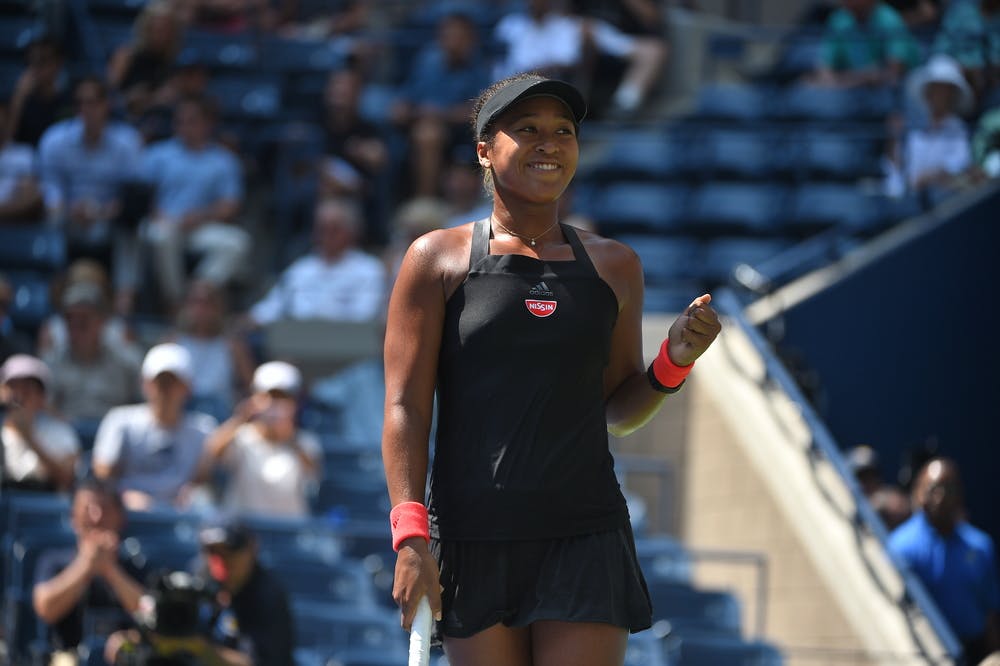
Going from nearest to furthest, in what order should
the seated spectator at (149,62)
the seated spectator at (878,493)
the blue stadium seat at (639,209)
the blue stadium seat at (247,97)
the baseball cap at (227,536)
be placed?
the baseball cap at (227,536) → the seated spectator at (878,493) → the blue stadium seat at (639,209) → the seated spectator at (149,62) → the blue stadium seat at (247,97)

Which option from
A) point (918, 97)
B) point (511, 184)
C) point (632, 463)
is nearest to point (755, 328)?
point (632, 463)

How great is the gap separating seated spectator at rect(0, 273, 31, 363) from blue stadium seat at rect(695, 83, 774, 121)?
5033 mm

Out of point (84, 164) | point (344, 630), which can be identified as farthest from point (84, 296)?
point (344, 630)

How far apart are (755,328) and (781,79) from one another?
394 centimetres

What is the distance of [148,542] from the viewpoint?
26.8 ft

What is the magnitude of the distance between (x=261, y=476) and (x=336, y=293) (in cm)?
238

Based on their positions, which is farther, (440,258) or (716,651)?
(716,651)

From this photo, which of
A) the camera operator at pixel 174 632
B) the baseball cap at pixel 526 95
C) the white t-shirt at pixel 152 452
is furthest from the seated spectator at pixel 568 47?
the baseball cap at pixel 526 95

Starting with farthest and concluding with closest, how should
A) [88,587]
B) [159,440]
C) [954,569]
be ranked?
[159,440], [954,569], [88,587]

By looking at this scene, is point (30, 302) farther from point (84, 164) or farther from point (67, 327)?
point (67, 327)

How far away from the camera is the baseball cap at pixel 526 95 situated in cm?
364

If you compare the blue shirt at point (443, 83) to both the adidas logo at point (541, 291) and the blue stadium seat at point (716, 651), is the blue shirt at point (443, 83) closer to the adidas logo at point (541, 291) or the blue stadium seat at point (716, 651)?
the blue stadium seat at point (716, 651)

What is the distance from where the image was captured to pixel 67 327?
32.7ft

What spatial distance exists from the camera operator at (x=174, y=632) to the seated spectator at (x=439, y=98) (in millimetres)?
6062
